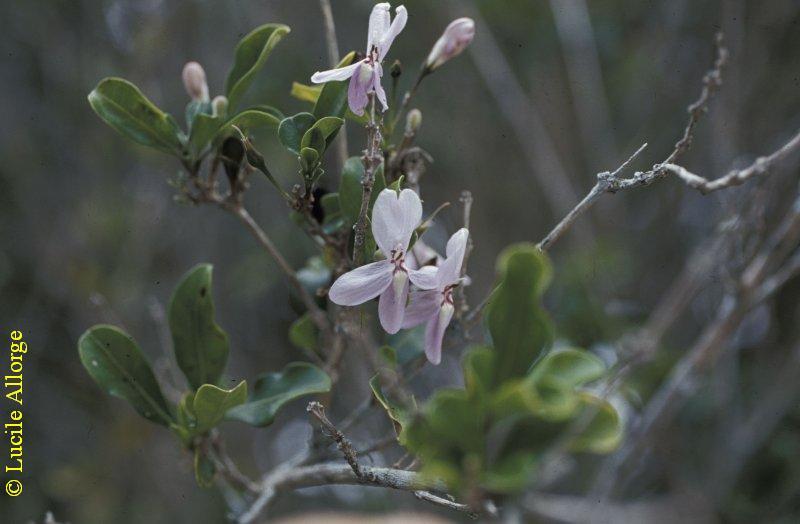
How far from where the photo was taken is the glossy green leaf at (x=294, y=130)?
0.83 metres

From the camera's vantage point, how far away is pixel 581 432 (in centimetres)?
54

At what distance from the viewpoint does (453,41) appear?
40.3 inches

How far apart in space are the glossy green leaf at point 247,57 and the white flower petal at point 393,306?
362 millimetres

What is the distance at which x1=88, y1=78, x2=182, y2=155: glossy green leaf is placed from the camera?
96cm

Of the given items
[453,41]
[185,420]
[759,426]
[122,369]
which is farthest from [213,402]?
[759,426]

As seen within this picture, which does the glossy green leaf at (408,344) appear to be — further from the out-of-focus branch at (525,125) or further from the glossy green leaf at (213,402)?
the out-of-focus branch at (525,125)

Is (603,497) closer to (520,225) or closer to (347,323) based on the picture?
(347,323)

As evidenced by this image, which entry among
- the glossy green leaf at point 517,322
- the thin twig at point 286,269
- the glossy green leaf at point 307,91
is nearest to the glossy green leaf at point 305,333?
the thin twig at point 286,269

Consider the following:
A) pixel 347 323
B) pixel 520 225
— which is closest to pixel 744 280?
pixel 347 323

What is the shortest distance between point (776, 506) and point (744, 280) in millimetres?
1000

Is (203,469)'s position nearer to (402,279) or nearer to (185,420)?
(185,420)

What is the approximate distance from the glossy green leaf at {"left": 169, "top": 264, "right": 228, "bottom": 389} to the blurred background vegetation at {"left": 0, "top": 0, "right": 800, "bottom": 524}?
1335 millimetres

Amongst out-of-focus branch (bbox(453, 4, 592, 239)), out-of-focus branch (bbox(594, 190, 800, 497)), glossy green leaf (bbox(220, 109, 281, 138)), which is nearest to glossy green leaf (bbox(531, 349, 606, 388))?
glossy green leaf (bbox(220, 109, 281, 138))

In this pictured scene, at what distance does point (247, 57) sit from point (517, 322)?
2.00ft
